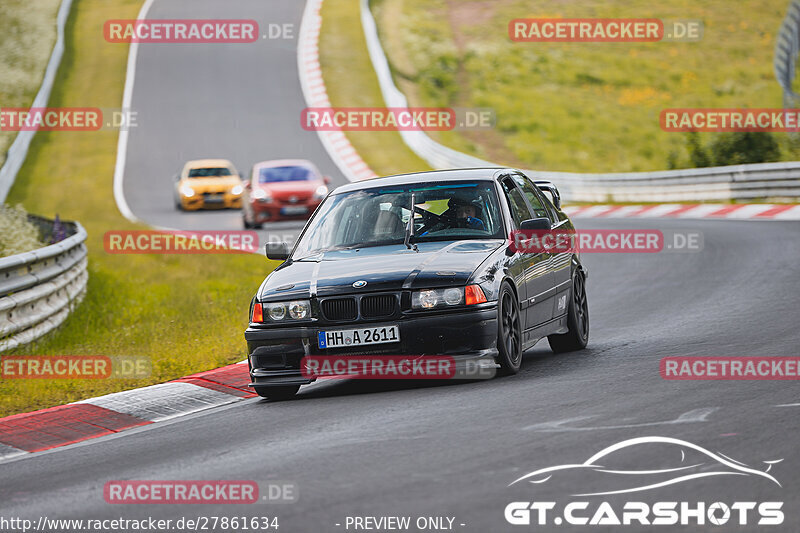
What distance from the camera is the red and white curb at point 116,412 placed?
332 inches

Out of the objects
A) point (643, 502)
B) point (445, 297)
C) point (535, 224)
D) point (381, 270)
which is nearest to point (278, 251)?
point (381, 270)

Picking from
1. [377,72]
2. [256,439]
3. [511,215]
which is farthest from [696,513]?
[377,72]

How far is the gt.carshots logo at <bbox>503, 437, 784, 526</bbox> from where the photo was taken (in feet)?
17.1

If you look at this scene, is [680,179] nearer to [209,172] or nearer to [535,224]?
[209,172]

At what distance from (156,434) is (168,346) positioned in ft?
13.1

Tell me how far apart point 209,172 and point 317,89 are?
52.0ft

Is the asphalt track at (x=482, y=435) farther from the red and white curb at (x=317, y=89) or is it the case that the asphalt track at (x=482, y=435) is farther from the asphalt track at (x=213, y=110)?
the red and white curb at (x=317, y=89)

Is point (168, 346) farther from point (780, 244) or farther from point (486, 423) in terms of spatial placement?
point (780, 244)

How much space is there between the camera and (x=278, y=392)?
9.19 meters

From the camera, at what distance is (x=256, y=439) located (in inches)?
297

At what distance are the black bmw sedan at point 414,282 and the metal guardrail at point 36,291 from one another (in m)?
2.97

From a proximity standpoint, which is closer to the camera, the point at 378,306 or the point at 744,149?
the point at 378,306

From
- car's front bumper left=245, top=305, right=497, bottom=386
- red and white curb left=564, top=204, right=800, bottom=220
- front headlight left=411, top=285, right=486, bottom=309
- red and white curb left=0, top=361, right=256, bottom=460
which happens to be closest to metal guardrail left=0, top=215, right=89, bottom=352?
red and white curb left=0, top=361, right=256, bottom=460

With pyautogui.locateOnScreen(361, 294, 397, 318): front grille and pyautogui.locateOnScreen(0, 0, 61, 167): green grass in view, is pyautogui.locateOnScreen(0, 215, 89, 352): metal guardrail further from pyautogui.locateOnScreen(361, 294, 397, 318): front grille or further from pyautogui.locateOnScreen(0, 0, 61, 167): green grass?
pyautogui.locateOnScreen(0, 0, 61, 167): green grass
